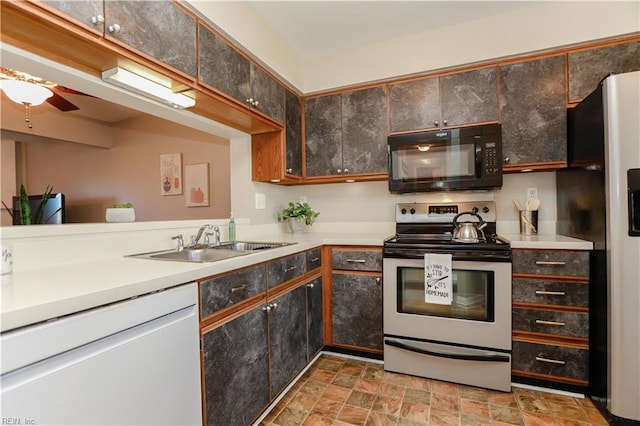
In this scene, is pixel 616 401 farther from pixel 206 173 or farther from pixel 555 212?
pixel 206 173

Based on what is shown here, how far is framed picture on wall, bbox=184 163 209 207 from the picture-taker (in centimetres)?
359

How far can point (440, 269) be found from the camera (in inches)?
75.1

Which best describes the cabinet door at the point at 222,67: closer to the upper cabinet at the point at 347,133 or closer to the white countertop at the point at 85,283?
the upper cabinet at the point at 347,133

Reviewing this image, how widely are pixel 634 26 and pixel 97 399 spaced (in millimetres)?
3172

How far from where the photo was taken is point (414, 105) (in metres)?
2.34

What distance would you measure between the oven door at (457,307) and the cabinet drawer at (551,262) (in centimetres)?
10

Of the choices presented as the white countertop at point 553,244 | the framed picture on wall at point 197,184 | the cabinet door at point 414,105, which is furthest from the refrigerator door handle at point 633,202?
the framed picture on wall at point 197,184

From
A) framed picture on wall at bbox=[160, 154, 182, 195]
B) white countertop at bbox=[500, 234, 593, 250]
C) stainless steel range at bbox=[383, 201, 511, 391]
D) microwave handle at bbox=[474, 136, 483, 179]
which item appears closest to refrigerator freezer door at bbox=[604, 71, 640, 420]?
white countertop at bbox=[500, 234, 593, 250]

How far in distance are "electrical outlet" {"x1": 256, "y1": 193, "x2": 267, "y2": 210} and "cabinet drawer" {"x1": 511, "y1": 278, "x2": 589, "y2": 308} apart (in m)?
1.87

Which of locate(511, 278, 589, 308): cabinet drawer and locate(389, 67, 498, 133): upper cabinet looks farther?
locate(389, 67, 498, 133): upper cabinet

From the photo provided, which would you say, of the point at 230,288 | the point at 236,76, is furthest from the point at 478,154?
the point at 230,288

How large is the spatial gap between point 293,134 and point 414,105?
0.98 meters

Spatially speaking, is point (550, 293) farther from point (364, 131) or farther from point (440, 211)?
point (364, 131)

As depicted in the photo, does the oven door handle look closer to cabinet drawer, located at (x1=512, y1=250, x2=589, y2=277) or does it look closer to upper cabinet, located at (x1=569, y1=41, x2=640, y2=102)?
cabinet drawer, located at (x1=512, y1=250, x2=589, y2=277)
